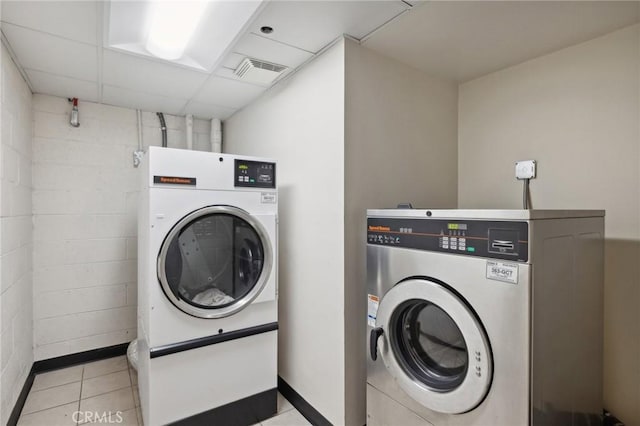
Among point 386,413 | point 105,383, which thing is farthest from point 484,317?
point 105,383

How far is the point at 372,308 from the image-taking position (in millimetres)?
1742

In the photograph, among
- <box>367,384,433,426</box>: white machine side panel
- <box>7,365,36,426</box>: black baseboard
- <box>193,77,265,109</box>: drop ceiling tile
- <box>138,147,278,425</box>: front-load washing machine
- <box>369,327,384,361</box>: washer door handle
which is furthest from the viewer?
<box>193,77,265,109</box>: drop ceiling tile

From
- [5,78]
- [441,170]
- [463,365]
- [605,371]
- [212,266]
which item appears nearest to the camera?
[463,365]

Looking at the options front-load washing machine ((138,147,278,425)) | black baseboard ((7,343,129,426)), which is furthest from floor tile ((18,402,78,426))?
front-load washing machine ((138,147,278,425))

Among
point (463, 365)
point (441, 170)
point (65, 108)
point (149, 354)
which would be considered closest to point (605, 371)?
point (463, 365)

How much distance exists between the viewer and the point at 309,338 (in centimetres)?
222

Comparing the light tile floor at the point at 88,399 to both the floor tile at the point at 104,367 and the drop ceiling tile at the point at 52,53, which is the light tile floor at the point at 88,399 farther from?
the drop ceiling tile at the point at 52,53

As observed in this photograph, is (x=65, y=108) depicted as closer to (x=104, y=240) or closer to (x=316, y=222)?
(x=104, y=240)

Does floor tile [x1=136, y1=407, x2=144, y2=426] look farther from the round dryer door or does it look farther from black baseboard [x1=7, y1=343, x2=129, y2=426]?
the round dryer door

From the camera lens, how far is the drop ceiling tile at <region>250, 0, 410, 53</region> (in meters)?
1.63

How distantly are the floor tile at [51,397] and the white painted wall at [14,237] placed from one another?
15 centimetres

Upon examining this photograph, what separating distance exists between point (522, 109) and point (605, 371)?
1.63 metres

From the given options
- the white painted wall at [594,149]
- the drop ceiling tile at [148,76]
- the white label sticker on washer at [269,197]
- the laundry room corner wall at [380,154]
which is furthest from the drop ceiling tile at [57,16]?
the white painted wall at [594,149]

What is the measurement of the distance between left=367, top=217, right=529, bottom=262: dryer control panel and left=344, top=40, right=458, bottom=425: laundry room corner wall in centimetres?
32
